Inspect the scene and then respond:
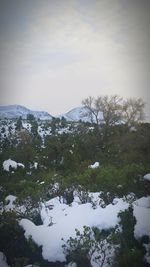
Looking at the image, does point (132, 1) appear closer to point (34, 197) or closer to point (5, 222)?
point (34, 197)

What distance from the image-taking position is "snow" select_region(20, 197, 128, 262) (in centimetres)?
509

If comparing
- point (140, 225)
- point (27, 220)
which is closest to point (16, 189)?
point (27, 220)

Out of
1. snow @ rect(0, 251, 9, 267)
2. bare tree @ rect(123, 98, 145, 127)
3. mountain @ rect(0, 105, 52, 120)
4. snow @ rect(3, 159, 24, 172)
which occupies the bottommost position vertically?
snow @ rect(0, 251, 9, 267)

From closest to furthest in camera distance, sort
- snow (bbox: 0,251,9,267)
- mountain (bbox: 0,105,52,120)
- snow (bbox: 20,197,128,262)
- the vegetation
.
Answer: the vegetation < snow (bbox: 20,197,128,262) < snow (bbox: 0,251,9,267) < mountain (bbox: 0,105,52,120)

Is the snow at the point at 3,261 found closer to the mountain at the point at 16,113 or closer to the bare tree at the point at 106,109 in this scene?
the bare tree at the point at 106,109

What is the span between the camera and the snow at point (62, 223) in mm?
5092

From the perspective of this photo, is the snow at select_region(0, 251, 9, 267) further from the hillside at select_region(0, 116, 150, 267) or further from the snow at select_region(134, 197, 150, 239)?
the snow at select_region(134, 197, 150, 239)

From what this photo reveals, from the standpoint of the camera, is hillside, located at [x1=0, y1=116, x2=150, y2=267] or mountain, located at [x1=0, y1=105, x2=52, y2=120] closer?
hillside, located at [x1=0, y1=116, x2=150, y2=267]

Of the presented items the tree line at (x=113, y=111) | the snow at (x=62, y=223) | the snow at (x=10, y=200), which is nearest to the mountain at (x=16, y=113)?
the tree line at (x=113, y=111)

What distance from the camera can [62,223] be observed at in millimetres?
5676

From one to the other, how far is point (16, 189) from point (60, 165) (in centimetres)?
255

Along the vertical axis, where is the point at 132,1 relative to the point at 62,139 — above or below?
above

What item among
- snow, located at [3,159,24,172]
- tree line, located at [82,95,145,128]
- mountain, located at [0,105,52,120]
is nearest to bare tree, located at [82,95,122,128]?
tree line, located at [82,95,145,128]

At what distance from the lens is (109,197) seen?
652 cm
